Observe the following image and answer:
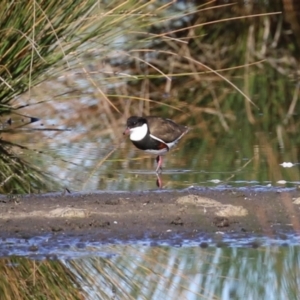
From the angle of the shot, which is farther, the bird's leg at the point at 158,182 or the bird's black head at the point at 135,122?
the bird's black head at the point at 135,122

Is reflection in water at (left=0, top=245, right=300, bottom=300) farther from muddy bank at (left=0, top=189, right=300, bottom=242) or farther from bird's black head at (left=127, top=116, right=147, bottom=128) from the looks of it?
bird's black head at (left=127, top=116, right=147, bottom=128)

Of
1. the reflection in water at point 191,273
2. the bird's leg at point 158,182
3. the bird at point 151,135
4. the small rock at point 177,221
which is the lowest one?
the reflection in water at point 191,273

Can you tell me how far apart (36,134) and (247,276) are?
468 cm

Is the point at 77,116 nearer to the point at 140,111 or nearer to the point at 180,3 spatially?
the point at 140,111

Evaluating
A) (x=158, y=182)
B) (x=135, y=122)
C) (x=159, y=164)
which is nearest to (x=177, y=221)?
(x=158, y=182)

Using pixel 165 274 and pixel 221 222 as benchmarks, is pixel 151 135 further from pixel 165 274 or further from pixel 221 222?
pixel 165 274

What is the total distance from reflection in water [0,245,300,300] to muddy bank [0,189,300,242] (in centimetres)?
33

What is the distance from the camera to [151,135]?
776 centimetres

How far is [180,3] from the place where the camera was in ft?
43.9

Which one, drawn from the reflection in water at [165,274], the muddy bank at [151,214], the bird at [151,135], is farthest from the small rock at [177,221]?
the bird at [151,135]

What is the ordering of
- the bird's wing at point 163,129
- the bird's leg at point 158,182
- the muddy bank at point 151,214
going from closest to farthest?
the muddy bank at point 151,214 → the bird's leg at point 158,182 → the bird's wing at point 163,129

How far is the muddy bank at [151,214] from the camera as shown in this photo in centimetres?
589

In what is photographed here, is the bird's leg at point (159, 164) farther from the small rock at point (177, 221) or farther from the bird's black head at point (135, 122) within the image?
the small rock at point (177, 221)

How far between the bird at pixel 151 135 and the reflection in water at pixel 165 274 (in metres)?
2.23
